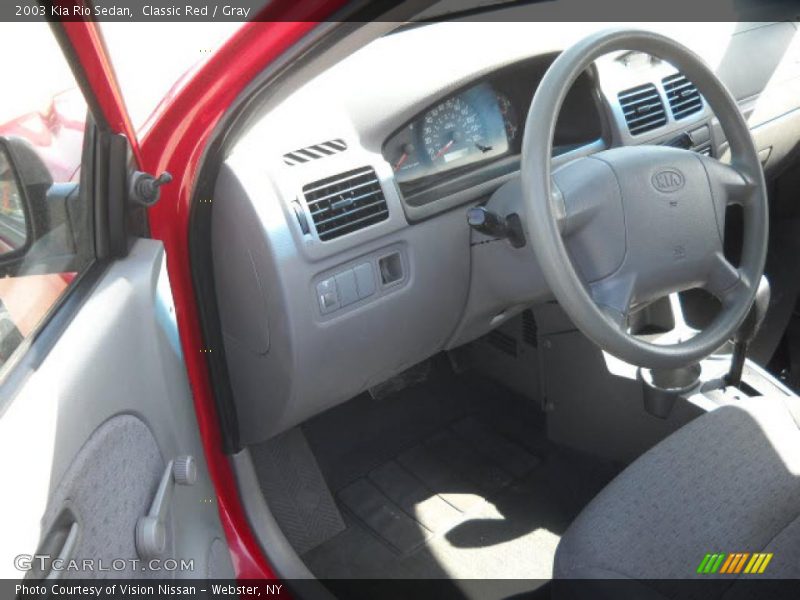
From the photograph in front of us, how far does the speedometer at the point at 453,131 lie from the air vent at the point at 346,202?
21cm

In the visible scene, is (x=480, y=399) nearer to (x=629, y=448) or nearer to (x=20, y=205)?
(x=629, y=448)

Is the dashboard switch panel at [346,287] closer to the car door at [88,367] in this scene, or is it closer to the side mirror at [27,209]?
the car door at [88,367]

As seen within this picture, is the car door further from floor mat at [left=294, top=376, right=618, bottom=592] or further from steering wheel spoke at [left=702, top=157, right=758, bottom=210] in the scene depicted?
steering wheel spoke at [left=702, top=157, right=758, bottom=210]

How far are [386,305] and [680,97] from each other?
101cm

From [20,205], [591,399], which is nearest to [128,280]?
[20,205]

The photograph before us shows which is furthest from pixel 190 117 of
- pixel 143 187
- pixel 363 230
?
pixel 363 230

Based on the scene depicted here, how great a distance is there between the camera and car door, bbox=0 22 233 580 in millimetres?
828

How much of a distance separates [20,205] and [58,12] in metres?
0.27

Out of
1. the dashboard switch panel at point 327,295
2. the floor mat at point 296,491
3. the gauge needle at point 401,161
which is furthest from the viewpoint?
the floor mat at point 296,491

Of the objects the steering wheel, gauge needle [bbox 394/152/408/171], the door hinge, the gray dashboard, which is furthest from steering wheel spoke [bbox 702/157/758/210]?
the door hinge

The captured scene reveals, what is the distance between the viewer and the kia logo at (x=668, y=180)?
4.65 feet

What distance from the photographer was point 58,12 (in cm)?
100

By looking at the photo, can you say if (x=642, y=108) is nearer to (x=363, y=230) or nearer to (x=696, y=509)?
(x=363, y=230)

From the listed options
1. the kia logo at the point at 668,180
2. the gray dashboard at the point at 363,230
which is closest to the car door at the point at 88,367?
the gray dashboard at the point at 363,230
